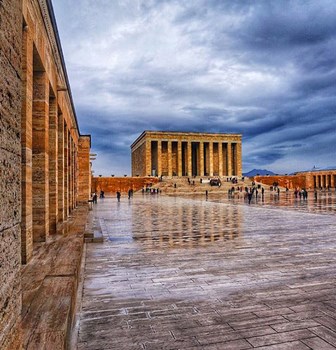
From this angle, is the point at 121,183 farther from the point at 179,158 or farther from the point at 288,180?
the point at 288,180

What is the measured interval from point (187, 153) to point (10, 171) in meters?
66.7

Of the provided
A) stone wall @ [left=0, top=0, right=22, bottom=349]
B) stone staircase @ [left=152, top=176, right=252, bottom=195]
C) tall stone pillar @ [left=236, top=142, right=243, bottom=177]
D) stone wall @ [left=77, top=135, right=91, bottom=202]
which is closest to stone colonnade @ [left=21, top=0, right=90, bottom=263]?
stone wall @ [left=0, top=0, right=22, bottom=349]

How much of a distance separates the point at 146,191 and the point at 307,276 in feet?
153

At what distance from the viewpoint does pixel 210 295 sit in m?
4.09

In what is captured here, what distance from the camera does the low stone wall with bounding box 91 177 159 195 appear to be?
2251 inches

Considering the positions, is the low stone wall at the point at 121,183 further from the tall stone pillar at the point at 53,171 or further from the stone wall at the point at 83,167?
Answer: the tall stone pillar at the point at 53,171

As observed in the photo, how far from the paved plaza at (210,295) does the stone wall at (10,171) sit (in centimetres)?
109

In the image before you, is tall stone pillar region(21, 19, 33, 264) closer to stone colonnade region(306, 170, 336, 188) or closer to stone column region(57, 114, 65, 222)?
stone column region(57, 114, 65, 222)

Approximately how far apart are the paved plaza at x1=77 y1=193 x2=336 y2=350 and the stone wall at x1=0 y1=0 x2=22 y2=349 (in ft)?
3.58

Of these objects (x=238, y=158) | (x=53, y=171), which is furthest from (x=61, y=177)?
(x=238, y=158)

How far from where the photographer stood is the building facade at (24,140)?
6.38 feet

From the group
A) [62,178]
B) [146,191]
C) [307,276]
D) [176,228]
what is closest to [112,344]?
[307,276]

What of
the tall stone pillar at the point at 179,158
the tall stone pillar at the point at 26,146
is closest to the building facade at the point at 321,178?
the tall stone pillar at the point at 179,158

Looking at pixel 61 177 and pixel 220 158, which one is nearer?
pixel 61 177
